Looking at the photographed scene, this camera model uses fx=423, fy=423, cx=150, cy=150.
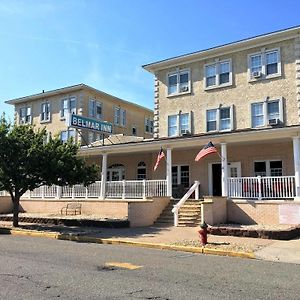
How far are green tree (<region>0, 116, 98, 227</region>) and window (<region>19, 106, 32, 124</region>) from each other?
61.7 feet

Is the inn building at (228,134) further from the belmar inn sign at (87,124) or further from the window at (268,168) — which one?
the belmar inn sign at (87,124)

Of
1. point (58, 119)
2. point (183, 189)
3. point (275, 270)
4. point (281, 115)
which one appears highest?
point (58, 119)

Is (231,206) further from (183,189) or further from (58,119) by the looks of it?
(58,119)

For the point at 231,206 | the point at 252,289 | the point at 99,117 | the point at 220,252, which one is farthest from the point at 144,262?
the point at 99,117

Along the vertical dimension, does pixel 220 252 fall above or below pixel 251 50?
below

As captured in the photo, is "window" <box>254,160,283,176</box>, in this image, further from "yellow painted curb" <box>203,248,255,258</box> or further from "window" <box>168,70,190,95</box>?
"yellow painted curb" <box>203,248,255,258</box>

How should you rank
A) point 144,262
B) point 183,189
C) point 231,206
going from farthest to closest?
1. point 183,189
2. point 231,206
3. point 144,262

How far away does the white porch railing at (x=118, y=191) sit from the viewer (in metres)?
23.2

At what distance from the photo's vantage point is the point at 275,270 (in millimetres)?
9617

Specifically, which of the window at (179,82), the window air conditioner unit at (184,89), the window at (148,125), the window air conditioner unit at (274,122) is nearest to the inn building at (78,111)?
the window at (148,125)

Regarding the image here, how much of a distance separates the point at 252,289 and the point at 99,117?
2976 centimetres

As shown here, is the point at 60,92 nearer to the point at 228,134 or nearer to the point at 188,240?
the point at 228,134

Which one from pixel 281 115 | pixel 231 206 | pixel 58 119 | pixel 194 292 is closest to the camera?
pixel 194 292

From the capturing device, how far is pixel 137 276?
8.52 m
